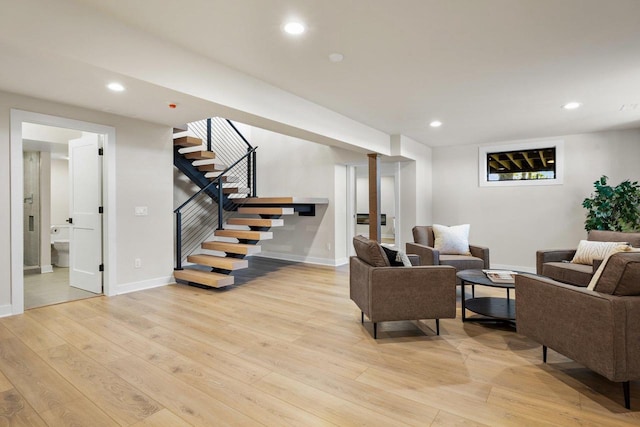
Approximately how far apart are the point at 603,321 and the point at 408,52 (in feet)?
7.59

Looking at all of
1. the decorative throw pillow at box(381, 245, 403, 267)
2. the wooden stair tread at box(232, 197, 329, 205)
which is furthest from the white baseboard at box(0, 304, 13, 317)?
the decorative throw pillow at box(381, 245, 403, 267)

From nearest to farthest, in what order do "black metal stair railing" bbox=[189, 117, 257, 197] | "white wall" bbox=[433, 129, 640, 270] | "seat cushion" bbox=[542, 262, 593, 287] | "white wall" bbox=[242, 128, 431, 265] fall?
1. "seat cushion" bbox=[542, 262, 593, 287]
2. "white wall" bbox=[433, 129, 640, 270]
3. "white wall" bbox=[242, 128, 431, 265]
4. "black metal stair railing" bbox=[189, 117, 257, 197]

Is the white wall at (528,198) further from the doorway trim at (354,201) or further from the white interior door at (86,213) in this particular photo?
the white interior door at (86,213)

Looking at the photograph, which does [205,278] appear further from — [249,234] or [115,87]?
[115,87]

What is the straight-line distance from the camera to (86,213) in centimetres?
460

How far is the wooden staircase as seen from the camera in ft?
15.9

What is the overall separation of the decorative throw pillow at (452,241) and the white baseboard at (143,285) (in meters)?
3.91

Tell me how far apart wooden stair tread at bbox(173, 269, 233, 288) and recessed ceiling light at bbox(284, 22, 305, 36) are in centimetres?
318

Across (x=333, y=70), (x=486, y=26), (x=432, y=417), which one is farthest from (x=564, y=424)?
(x=333, y=70)

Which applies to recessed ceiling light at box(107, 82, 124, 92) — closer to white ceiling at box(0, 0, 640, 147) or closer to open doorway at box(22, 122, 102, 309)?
white ceiling at box(0, 0, 640, 147)

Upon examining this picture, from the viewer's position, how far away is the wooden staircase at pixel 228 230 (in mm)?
4836

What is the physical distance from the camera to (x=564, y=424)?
180 centimetres

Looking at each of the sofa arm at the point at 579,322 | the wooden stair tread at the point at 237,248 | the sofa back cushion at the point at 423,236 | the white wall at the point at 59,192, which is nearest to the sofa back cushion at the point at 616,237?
the sofa back cushion at the point at 423,236

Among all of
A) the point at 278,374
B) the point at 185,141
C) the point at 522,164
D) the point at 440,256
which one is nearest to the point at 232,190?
the point at 185,141
